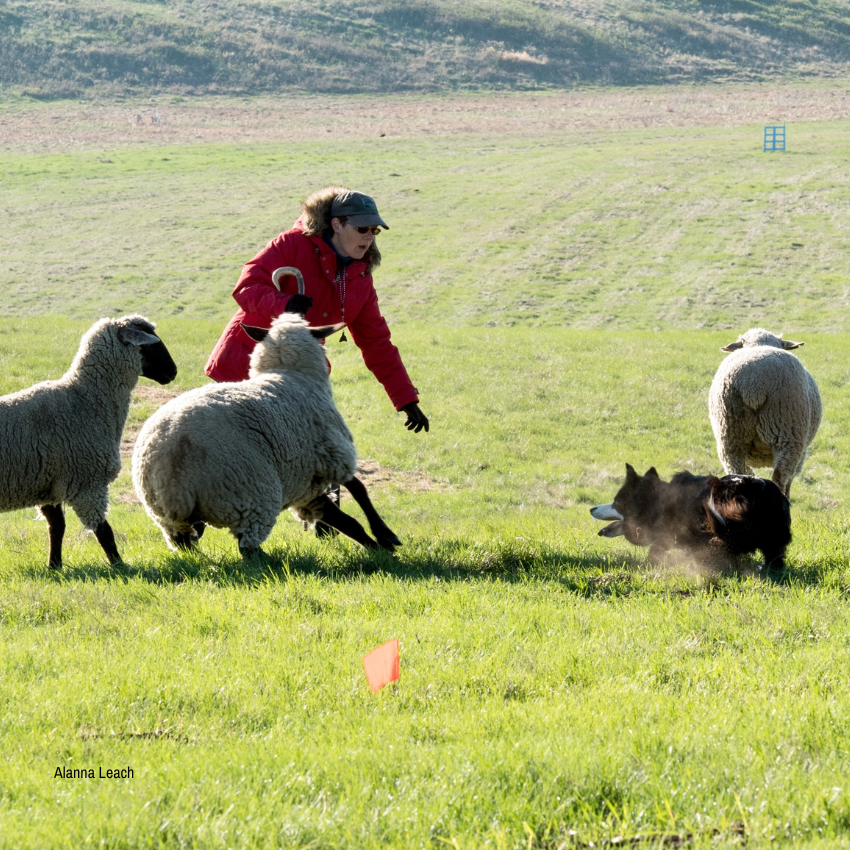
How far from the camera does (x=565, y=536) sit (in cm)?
776

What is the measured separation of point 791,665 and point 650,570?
1961mm

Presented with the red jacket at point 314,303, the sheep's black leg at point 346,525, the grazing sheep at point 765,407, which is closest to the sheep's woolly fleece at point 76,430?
the red jacket at point 314,303

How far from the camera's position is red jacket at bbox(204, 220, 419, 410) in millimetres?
7395

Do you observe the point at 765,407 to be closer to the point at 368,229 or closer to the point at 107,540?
the point at 368,229

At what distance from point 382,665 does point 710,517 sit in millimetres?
2944

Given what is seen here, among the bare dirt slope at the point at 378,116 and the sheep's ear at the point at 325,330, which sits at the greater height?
the bare dirt slope at the point at 378,116

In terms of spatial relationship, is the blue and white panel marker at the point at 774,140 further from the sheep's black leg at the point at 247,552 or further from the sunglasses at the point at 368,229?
the sheep's black leg at the point at 247,552

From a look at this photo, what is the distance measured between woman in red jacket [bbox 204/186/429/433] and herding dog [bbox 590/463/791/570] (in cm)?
192

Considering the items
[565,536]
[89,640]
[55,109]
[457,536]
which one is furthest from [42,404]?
[55,109]

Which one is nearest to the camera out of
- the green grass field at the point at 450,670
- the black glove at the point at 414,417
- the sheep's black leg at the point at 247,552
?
the green grass field at the point at 450,670

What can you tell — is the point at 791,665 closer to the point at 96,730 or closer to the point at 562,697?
the point at 562,697

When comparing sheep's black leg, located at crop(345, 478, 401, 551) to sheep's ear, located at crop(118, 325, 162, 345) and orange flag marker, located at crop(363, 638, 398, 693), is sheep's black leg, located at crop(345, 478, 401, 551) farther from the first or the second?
orange flag marker, located at crop(363, 638, 398, 693)

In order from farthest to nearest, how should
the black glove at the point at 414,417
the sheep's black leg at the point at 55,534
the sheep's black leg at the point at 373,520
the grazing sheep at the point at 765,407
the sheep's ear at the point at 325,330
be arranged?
the grazing sheep at the point at 765,407, the black glove at the point at 414,417, the sheep's black leg at the point at 373,520, the sheep's ear at the point at 325,330, the sheep's black leg at the point at 55,534

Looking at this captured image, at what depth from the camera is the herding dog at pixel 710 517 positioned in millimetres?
6297
